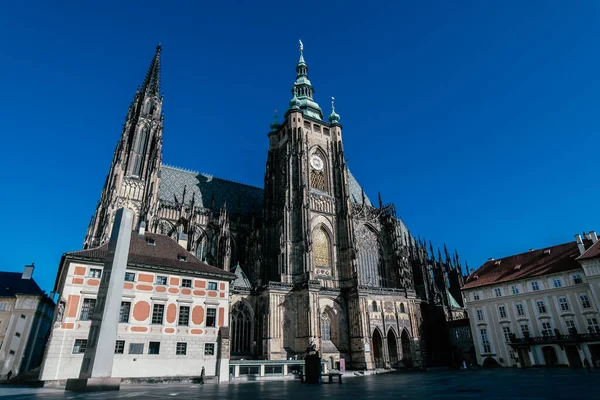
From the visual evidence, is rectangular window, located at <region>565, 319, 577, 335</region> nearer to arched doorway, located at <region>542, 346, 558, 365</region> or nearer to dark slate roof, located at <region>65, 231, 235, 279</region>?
arched doorway, located at <region>542, 346, 558, 365</region>

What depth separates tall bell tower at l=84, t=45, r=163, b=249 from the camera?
40.4 m

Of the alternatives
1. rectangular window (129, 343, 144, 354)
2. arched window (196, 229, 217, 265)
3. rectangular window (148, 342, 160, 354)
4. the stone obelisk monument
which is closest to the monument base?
the stone obelisk monument

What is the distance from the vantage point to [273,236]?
45656 millimetres

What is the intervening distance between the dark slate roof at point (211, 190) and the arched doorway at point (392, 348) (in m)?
21.0

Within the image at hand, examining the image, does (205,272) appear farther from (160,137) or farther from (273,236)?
(160,137)

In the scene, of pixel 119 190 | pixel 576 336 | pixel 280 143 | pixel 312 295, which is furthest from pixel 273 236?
pixel 576 336

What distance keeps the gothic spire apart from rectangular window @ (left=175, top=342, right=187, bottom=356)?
40.8m

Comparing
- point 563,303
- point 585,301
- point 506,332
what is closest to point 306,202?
point 506,332

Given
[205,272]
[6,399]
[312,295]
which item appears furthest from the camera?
[312,295]

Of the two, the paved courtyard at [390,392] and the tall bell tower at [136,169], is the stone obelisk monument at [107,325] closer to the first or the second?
the paved courtyard at [390,392]

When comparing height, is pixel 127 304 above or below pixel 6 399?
above

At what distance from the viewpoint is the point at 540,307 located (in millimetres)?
38250

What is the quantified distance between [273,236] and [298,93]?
2464 centimetres

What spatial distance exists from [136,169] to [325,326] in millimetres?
29970
